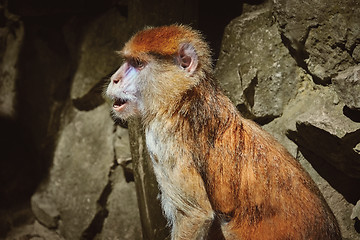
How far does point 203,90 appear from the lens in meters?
2.86

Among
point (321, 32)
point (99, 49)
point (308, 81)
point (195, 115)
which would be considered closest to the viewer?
point (195, 115)

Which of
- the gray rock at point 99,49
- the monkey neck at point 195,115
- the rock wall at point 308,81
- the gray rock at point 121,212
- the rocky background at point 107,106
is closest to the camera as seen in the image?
the monkey neck at point 195,115

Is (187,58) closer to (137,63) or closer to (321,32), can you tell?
(137,63)

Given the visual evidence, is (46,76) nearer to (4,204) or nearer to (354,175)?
(4,204)

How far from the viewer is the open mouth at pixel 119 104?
9.78 feet

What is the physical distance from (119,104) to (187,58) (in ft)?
1.79

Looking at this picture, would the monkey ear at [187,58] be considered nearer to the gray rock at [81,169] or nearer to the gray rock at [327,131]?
the gray rock at [327,131]

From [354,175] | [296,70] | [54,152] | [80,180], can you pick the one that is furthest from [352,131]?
[54,152]

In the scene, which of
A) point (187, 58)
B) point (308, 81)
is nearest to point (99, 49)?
point (187, 58)

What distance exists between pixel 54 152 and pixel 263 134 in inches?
97.1

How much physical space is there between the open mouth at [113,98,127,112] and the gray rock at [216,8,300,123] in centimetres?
98

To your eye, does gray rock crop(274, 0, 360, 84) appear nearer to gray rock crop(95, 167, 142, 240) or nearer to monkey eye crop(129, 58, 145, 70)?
monkey eye crop(129, 58, 145, 70)

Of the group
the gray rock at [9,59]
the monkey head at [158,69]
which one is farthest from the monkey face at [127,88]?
the gray rock at [9,59]

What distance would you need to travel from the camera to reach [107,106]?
438cm
